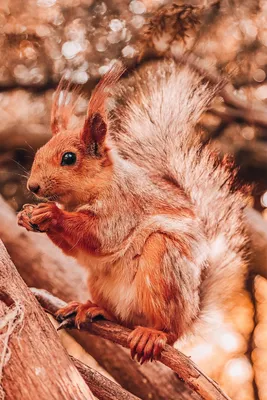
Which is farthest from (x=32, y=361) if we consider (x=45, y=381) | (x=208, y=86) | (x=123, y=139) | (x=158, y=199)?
(x=208, y=86)

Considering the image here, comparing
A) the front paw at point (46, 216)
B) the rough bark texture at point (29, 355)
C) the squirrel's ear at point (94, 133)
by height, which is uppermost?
the squirrel's ear at point (94, 133)

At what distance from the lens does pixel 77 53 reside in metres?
1.50

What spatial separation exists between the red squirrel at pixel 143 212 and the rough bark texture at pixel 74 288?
156 millimetres

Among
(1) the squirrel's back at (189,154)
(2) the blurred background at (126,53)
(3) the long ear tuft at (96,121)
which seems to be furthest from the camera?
(2) the blurred background at (126,53)

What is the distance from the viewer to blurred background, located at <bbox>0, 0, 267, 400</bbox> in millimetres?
1455

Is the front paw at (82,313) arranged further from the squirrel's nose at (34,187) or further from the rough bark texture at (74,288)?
the squirrel's nose at (34,187)

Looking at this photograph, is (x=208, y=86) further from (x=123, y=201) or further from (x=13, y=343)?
(x=13, y=343)

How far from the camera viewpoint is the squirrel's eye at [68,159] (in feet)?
3.78

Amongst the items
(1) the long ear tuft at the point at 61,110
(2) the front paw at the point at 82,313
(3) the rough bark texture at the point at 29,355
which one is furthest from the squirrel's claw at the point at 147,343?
(1) the long ear tuft at the point at 61,110

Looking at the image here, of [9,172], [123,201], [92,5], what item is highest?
[92,5]

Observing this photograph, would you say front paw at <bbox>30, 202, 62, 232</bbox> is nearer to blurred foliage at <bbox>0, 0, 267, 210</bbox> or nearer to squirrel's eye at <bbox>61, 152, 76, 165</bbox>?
squirrel's eye at <bbox>61, 152, 76, 165</bbox>

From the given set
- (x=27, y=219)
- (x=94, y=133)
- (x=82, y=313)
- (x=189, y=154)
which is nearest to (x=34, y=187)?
(x=27, y=219)

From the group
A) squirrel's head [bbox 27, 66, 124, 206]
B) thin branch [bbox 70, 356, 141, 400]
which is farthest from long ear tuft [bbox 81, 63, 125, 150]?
thin branch [bbox 70, 356, 141, 400]

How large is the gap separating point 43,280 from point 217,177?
1.73 ft
